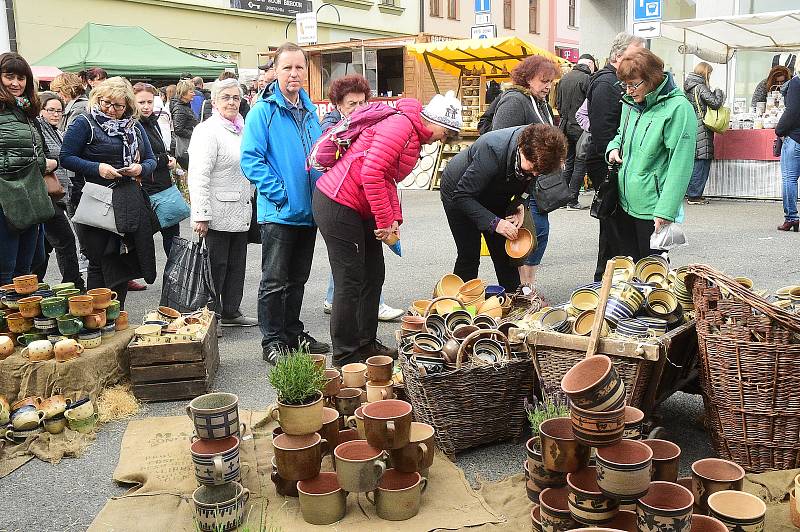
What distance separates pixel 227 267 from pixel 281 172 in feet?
3.92

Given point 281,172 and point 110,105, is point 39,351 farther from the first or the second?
point 110,105

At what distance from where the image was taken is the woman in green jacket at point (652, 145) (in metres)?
4.32

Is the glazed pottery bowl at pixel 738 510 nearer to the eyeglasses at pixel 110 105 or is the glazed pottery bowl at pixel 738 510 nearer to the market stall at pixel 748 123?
the eyeglasses at pixel 110 105

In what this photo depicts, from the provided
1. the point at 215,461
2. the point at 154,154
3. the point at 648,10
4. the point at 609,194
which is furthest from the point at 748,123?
the point at 215,461

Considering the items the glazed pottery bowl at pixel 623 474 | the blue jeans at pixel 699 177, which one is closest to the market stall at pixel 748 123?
the blue jeans at pixel 699 177

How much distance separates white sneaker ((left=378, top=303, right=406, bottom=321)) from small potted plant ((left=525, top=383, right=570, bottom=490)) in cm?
225

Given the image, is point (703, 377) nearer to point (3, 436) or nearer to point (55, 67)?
point (3, 436)

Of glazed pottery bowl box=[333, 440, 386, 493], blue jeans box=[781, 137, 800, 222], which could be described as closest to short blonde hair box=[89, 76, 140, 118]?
glazed pottery bowl box=[333, 440, 386, 493]

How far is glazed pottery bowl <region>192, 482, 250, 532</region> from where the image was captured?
262 centimetres

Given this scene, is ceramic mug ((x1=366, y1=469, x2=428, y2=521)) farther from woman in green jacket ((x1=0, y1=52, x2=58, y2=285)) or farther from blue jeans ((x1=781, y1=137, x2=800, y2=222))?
blue jeans ((x1=781, y1=137, x2=800, y2=222))

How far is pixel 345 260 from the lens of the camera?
13.1 feet

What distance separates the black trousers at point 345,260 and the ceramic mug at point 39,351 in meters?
1.46

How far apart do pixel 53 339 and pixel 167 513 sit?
1.64 m

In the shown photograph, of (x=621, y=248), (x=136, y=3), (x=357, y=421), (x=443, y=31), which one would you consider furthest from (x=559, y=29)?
(x=357, y=421)
